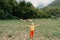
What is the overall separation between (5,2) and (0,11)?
305 cm

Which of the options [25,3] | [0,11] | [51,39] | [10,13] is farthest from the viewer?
[25,3]

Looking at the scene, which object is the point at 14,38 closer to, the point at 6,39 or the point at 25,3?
the point at 6,39

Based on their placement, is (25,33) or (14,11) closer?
(25,33)

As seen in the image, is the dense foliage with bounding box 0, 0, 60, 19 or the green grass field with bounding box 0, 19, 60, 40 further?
the dense foliage with bounding box 0, 0, 60, 19

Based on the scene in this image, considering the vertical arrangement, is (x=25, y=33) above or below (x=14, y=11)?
below

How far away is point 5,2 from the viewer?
118 feet

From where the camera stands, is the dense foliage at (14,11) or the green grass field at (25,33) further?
the dense foliage at (14,11)

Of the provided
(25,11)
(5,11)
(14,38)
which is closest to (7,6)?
(5,11)

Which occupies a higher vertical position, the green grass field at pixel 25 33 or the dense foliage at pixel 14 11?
the dense foliage at pixel 14 11

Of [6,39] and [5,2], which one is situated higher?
[5,2]

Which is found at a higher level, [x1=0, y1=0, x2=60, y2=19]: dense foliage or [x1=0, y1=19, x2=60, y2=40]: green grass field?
[x1=0, y1=0, x2=60, y2=19]: dense foliage

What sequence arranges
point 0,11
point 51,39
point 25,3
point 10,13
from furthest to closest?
1. point 25,3
2. point 10,13
3. point 0,11
4. point 51,39

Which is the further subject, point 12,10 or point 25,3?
point 25,3

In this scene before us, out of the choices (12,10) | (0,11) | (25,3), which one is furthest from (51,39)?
(25,3)
